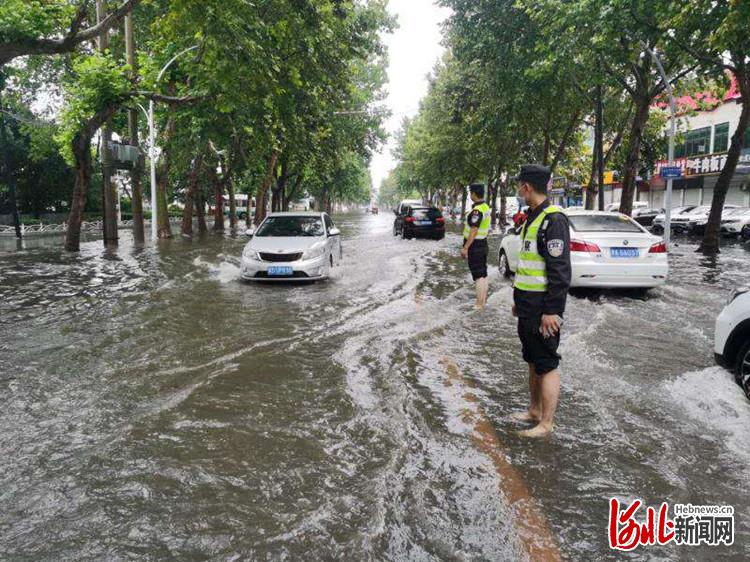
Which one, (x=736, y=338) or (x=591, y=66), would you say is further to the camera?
(x=591, y=66)

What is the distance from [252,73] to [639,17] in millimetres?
9939

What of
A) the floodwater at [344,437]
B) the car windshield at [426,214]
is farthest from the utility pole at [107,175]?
the floodwater at [344,437]

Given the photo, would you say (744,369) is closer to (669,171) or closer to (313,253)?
(313,253)

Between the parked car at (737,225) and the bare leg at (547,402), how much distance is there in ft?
86.1

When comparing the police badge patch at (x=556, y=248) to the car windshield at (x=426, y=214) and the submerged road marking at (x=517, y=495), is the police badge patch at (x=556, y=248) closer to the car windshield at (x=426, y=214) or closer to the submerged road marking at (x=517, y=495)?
the submerged road marking at (x=517, y=495)

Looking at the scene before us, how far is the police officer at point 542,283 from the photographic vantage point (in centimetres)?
396

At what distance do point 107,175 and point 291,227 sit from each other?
37.0ft

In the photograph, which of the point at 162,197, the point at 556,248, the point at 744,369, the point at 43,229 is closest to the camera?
the point at 556,248

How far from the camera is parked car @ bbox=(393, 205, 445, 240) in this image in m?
25.9

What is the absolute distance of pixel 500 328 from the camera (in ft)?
25.8

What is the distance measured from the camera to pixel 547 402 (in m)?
4.13

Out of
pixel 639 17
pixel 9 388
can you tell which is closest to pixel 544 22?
A: pixel 639 17

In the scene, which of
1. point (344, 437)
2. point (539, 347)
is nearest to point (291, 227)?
point (344, 437)

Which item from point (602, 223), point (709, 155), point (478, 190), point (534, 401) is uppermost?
point (709, 155)
